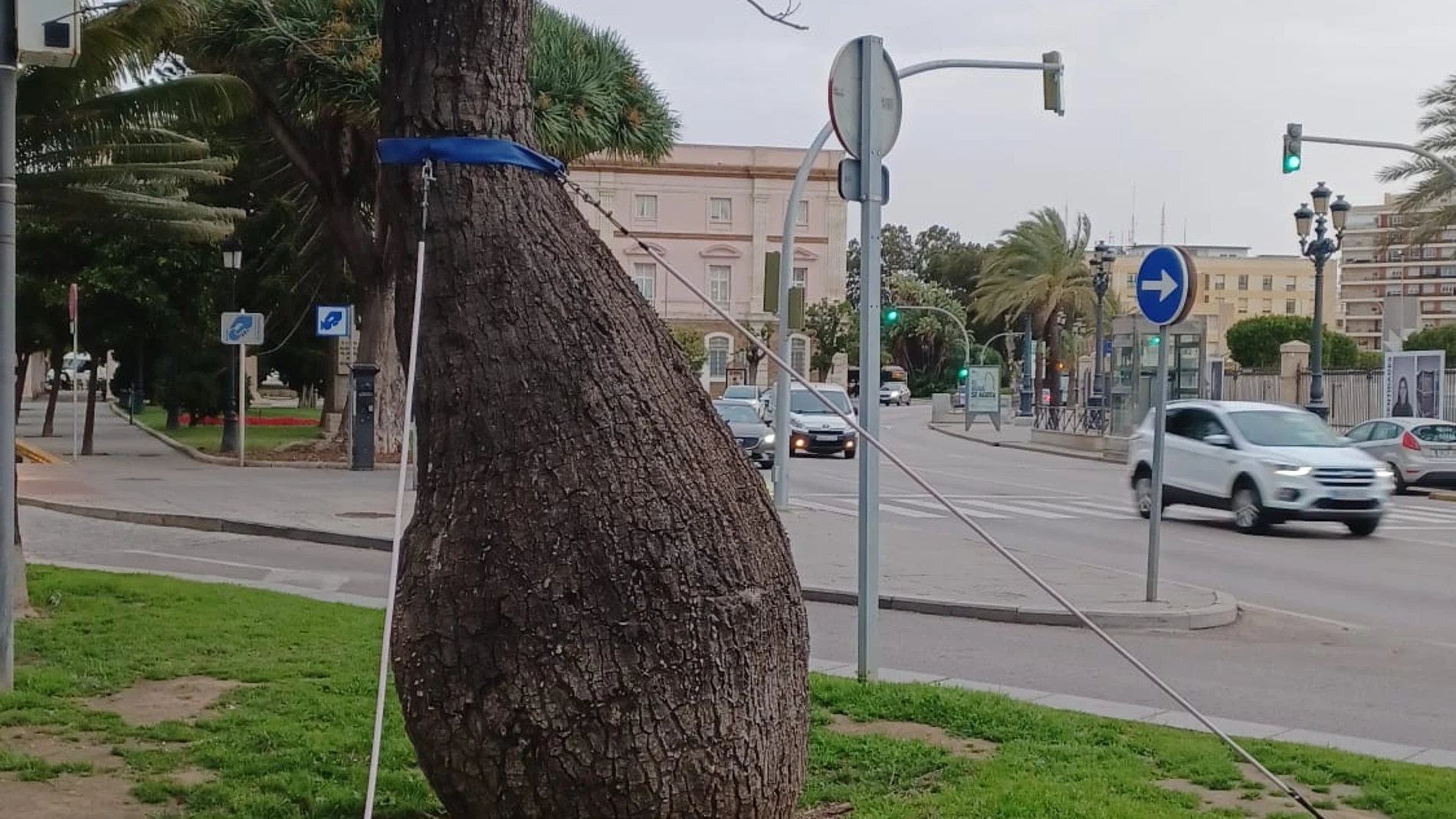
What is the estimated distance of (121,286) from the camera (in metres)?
30.5

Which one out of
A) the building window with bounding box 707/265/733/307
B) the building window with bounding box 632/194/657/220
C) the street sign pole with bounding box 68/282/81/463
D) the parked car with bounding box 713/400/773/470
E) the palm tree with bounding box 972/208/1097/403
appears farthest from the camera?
the building window with bounding box 707/265/733/307

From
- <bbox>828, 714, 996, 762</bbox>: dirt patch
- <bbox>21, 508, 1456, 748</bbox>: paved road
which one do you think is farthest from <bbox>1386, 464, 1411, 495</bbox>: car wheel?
<bbox>828, 714, 996, 762</bbox>: dirt patch

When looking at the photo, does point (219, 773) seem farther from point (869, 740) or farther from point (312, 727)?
point (869, 740)

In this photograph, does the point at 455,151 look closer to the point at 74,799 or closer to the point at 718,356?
the point at 74,799

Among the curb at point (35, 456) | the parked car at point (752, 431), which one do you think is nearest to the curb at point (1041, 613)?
the parked car at point (752, 431)

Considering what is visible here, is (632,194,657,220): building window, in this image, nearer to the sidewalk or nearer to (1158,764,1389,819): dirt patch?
the sidewalk

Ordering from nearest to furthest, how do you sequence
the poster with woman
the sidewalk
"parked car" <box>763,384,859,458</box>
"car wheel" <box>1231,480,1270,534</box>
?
the sidewalk < "car wheel" <box>1231,480,1270,534</box> < the poster with woman < "parked car" <box>763,384,859,458</box>

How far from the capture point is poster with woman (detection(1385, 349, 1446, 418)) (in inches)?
1284

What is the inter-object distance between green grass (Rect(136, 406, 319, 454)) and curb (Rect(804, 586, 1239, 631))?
770 inches

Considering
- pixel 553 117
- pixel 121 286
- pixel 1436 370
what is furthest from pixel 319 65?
pixel 1436 370

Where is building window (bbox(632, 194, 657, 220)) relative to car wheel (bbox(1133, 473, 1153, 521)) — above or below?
above

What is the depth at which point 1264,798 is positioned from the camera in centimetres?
547

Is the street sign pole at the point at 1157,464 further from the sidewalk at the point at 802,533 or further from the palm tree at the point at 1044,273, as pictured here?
the palm tree at the point at 1044,273

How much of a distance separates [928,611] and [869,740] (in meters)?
5.93
